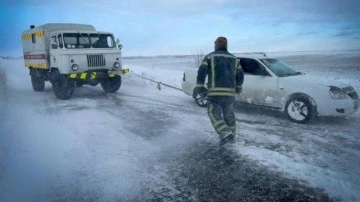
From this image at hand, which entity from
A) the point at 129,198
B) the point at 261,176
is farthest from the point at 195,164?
the point at 129,198

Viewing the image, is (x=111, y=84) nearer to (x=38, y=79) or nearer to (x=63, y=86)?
(x=63, y=86)

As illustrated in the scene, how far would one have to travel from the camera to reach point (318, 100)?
701 cm

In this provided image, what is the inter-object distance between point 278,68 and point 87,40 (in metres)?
6.90

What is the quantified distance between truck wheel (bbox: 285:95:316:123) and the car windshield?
2.76 feet

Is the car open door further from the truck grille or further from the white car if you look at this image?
the truck grille

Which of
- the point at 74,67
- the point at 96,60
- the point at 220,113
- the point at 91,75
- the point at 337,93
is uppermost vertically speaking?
the point at 96,60

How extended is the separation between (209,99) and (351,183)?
258cm

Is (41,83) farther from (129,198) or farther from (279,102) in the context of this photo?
(129,198)

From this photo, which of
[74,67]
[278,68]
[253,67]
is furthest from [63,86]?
[278,68]

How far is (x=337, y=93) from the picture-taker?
23.0 feet

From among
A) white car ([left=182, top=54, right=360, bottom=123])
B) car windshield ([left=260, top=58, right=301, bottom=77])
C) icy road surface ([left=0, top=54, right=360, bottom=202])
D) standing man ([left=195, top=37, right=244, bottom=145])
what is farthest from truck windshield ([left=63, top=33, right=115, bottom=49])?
standing man ([left=195, top=37, right=244, bottom=145])

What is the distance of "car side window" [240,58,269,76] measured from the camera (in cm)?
796

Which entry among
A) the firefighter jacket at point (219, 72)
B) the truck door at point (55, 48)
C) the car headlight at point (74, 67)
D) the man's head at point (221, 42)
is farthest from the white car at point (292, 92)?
the truck door at point (55, 48)

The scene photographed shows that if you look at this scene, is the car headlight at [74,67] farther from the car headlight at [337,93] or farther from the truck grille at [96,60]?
the car headlight at [337,93]
